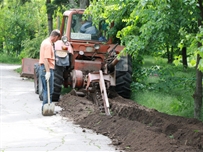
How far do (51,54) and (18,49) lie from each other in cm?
3185

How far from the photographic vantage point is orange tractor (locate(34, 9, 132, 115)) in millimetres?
12477

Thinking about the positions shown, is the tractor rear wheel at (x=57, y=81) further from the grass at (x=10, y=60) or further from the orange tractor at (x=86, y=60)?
the grass at (x=10, y=60)

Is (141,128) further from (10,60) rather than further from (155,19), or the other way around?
(10,60)

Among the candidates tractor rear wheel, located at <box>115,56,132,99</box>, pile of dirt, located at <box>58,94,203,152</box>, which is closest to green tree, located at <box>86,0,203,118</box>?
pile of dirt, located at <box>58,94,203,152</box>

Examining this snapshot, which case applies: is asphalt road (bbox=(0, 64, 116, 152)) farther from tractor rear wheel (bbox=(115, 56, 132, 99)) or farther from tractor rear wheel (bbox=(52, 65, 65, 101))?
tractor rear wheel (bbox=(115, 56, 132, 99))

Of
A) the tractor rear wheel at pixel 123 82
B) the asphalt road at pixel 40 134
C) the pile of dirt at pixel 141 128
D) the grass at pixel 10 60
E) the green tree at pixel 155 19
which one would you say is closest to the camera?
the pile of dirt at pixel 141 128

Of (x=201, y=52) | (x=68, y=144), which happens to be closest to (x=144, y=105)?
(x=68, y=144)

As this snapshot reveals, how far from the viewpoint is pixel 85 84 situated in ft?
40.0

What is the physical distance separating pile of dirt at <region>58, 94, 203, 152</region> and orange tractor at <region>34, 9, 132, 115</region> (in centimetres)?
145

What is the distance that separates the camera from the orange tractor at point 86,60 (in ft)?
40.9

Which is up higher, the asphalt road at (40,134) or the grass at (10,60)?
the asphalt road at (40,134)

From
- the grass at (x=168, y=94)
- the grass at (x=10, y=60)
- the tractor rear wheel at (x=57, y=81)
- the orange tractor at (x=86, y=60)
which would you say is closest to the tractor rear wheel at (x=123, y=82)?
the orange tractor at (x=86, y=60)

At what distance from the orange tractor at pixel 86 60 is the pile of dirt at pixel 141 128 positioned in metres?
1.45

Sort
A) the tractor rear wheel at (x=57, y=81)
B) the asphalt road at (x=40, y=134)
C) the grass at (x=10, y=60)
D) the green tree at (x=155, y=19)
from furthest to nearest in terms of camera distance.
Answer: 1. the grass at (x=10, y=60)
2. the tractor rear wheel at (x=57, y=81)
3. the green tree at (x=155, y=19)
4. the asphalt road at (x=40, y=134)
